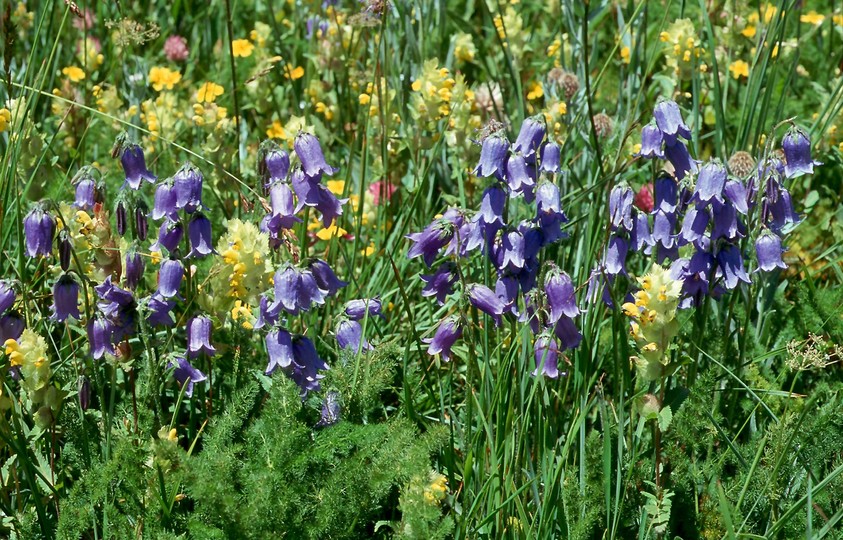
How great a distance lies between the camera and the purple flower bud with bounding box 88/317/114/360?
2256mm

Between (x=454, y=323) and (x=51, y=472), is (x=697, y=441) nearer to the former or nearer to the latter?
(x=454, y=323)

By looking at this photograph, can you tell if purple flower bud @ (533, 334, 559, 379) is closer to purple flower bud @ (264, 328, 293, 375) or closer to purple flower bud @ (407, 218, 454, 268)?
purple flower bud @ (407, 218, 454, 268)

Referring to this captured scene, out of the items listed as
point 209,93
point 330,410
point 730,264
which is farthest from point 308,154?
point 209,93

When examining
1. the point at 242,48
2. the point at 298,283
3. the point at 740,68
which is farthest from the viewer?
the point at 242,48

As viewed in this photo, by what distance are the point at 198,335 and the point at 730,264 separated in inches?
49.3

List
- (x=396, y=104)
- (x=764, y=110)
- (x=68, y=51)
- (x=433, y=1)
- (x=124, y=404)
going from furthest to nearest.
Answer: (x=68, y=51) < (x=433, y=1) < (x=396, y=104) < (x=764, y=110) < (x=124, y=404)

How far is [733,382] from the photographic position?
2619mm

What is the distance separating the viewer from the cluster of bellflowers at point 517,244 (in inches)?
90.2

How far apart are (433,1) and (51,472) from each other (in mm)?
2644

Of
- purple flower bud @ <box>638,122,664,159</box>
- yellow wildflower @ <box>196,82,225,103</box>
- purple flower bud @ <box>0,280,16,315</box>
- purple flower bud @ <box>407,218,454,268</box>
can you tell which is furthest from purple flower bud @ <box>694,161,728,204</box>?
yellow wildflower @ <box>196,82,225,103</box>

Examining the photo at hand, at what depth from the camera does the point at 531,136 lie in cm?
233

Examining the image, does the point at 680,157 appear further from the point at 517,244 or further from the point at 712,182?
the point at 517,244

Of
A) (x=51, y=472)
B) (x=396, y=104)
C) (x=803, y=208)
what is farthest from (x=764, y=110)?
(x=51, y=472)

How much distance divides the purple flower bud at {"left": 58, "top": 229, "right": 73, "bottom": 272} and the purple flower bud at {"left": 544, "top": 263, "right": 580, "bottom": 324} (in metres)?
1.05
